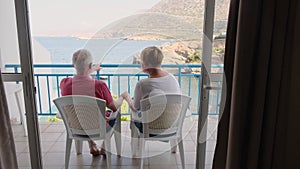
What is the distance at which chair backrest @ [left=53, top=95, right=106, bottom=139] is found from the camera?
2.02m

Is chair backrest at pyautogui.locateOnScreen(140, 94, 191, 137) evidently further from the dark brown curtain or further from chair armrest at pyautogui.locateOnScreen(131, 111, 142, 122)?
the dark brown curtain

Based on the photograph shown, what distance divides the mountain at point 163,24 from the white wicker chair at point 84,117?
0.59 meters

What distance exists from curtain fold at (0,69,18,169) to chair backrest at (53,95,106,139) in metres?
0.46

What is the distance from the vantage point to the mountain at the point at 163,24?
6.22 ft

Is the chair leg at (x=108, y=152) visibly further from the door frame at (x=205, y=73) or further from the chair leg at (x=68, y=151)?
the door frame at (x=205, y=73)

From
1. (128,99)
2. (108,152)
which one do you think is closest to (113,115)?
(128,99)

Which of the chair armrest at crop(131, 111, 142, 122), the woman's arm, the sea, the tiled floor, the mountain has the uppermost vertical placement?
the mountain

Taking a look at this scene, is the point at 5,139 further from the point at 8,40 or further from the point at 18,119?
the point at 8,40

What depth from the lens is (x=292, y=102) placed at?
5.47 ft

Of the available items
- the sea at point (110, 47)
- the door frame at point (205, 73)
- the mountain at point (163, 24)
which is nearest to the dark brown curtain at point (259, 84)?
the door frame at point (205, 73)

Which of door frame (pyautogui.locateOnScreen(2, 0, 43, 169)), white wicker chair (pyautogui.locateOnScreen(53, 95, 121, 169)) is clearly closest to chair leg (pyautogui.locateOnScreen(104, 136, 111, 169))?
white wicker chair (pyautogui.locateOnScreen(53, 95, 121, 169))

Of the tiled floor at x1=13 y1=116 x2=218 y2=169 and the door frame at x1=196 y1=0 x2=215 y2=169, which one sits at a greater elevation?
the door frame at x1=196 y1=0 x2=215 y2=169

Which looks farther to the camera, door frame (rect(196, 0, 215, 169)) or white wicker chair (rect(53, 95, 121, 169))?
white wicker chair (rect(53, 95, 121, 169))

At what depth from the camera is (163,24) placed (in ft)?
6.58
